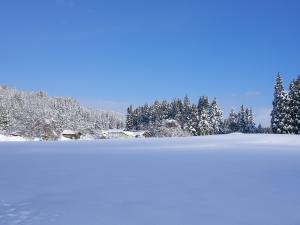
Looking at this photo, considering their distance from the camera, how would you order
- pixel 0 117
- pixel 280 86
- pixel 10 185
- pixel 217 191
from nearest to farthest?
pixel 217 191 < pixel 10 185 < pixel 280 86 < pixel 0 117

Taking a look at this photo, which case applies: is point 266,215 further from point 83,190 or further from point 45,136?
point 45,136

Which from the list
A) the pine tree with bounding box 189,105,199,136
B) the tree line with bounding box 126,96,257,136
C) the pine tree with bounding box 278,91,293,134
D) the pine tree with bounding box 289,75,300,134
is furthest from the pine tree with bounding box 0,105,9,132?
the pine tree with bounding box 289,75,300,134

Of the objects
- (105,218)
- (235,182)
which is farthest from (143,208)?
(235,182)

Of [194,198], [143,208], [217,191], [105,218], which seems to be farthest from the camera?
[217,191]

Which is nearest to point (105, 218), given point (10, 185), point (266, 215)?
point (266, 215)

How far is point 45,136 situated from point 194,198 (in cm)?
6228

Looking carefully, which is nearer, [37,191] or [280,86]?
[37,191]

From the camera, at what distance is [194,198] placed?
7.49 metres

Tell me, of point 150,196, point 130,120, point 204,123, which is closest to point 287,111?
point 204,123

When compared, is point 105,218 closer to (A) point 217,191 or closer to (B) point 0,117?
(A) point 217,191

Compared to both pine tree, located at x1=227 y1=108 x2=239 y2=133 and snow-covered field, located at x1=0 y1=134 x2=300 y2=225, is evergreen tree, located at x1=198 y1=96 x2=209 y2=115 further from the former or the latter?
snow-covered field, located at x1=0 y1=134 x2=300 y2=225

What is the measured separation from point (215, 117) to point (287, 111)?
29.0 metres

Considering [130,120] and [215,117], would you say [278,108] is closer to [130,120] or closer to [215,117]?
[215,117]

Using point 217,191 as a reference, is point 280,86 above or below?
above
